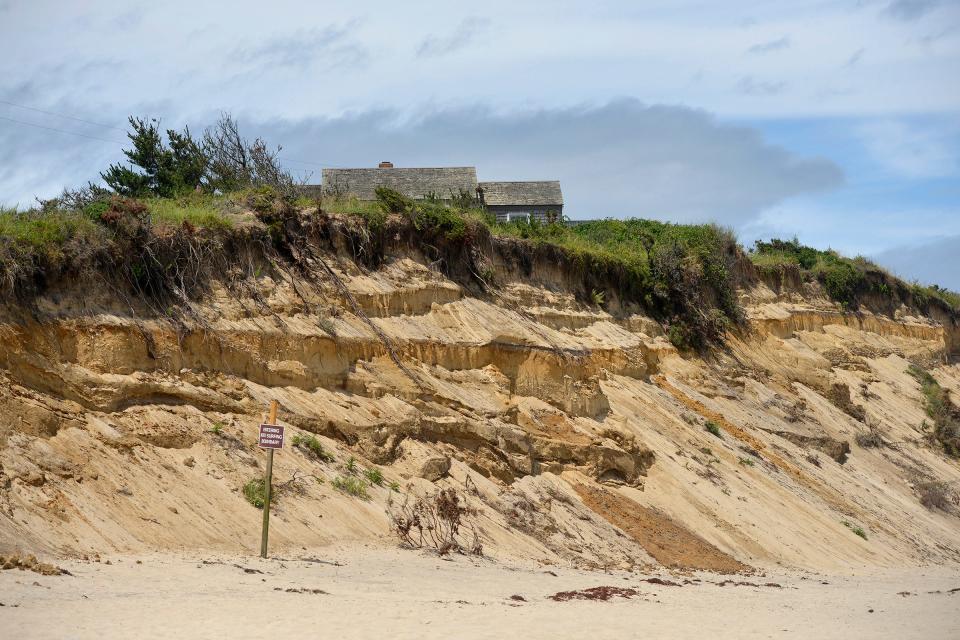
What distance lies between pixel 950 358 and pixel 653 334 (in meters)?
21.1

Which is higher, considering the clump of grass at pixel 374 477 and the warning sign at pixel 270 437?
the warning sign at pixel 270 437

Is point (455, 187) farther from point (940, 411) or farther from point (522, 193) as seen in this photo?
point (940, 411)

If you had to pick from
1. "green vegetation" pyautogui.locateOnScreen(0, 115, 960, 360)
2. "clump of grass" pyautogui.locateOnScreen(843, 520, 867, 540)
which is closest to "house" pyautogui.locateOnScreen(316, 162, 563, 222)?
"green vegetation" pyautogui.locateOnScreen(0, 115, 960, 360)

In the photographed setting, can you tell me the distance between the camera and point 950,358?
157 feet

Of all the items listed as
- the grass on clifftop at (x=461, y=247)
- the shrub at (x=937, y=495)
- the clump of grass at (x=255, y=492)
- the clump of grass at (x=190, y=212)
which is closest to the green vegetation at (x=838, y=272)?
the grass on clifftop at (x=461, y=247)

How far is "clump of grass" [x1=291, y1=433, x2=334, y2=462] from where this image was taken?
18234 mm

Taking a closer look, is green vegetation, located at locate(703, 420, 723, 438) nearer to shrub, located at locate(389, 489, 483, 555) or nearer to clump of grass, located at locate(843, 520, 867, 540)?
clump of grass, located at locate(843, 520, 867, 540)

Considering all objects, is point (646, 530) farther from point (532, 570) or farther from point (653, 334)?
point (653, 334)

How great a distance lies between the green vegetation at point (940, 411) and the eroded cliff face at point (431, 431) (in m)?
3.27

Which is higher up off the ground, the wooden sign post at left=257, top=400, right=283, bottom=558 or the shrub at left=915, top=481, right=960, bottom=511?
the wooden sign post at left=257, top=400, right=283, bottom=558

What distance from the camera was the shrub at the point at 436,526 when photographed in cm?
1748

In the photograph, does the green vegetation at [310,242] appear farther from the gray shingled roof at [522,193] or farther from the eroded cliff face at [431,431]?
the gray shingled roof at [522,193]

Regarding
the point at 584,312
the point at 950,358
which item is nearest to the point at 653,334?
the point at 584,312

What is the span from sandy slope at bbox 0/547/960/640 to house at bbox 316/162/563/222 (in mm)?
21486
